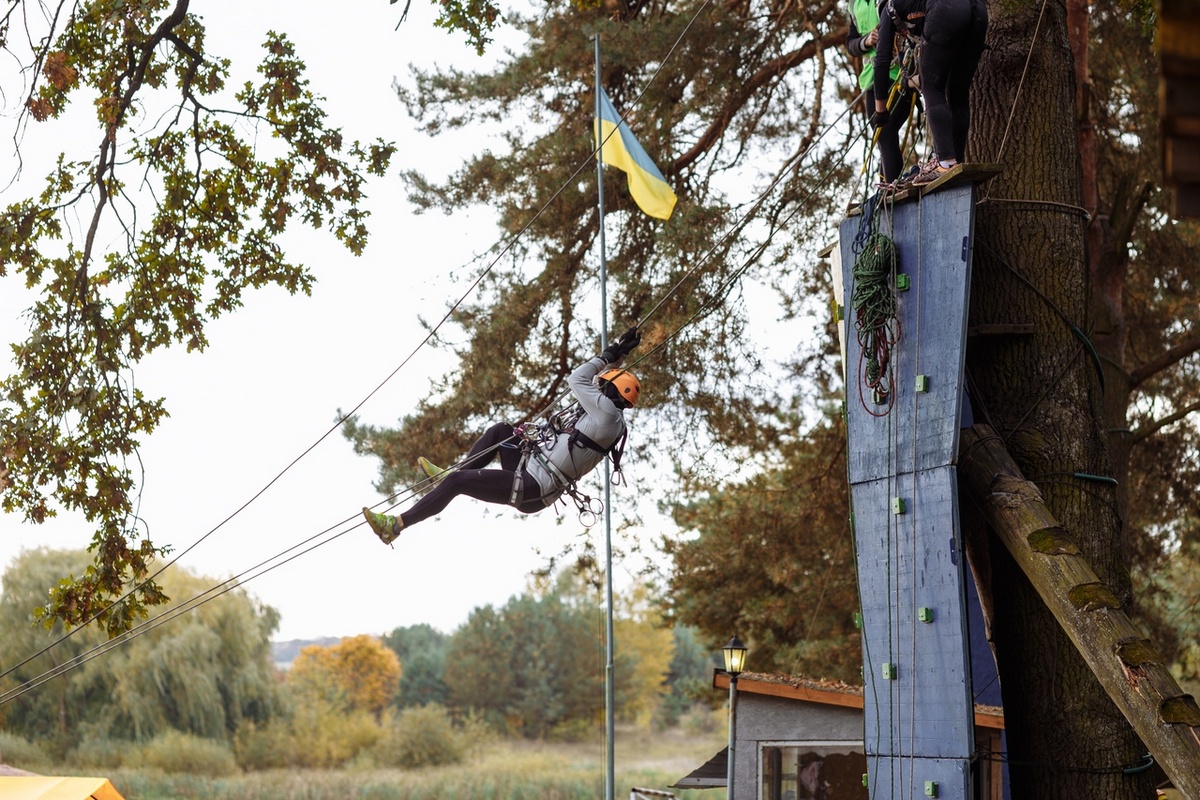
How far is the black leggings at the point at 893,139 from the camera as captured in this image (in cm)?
656

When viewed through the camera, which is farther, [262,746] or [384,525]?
[262,746]

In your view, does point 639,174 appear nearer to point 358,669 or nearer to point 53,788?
point 53,788

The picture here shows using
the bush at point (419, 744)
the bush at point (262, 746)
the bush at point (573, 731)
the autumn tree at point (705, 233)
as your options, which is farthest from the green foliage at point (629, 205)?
the bush at point (573, 731)

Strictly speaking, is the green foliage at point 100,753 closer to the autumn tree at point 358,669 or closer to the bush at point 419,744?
the bush at point 419,744

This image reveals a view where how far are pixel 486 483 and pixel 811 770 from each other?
452 centimetres

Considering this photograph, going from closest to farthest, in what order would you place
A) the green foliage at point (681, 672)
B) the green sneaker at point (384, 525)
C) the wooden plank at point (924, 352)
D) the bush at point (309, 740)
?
the wooden plank at point (924, 352), the green sneaker at point (384, 525), the bush at point (309, 740), the green foliage at point (681, 672)

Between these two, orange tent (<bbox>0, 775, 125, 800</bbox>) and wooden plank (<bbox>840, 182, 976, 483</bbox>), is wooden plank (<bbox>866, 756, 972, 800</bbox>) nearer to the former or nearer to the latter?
wooden plank (<bbox>840, 182, 976, 483</bbox>)

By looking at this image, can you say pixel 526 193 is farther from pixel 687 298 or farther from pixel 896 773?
pixel 896 773

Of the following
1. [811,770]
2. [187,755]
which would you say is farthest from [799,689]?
[187,755]

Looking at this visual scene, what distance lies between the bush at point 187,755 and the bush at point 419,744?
9145 millimetres

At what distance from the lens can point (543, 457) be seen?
736 cm

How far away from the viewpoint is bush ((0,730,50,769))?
28266 mm

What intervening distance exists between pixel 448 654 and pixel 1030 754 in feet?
151

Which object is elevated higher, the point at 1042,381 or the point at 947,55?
the point at 947,55
